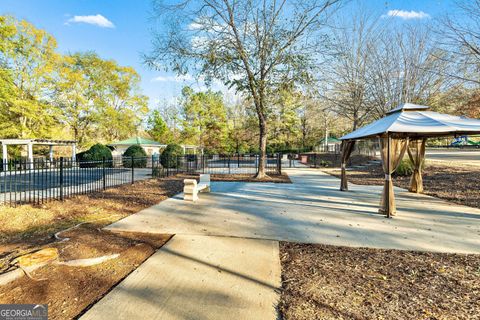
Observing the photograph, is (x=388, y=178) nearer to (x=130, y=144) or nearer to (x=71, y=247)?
(x=71, y=247)

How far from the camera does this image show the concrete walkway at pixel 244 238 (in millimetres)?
2258

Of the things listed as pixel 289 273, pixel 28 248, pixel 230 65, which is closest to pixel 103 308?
pixel 289 273

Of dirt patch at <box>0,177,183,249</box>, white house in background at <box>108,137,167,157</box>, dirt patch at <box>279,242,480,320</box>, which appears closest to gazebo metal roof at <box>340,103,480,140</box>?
dirt patch at <box>279,242,480,320</box>

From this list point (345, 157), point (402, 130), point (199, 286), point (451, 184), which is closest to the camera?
point (199, 286)

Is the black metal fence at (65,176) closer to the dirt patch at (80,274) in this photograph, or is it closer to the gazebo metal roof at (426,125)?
the dirt patch at (80,274)

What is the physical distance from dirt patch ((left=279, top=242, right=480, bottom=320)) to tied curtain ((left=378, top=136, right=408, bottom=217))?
2.14m

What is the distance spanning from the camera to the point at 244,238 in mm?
3959

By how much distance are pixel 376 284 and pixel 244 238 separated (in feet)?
6.41

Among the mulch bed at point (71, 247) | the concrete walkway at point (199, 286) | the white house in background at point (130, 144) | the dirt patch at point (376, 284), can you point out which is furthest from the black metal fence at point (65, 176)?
the dirt patch at point (376, 284)

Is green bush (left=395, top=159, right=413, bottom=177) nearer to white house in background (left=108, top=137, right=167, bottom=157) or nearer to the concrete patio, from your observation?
the concrete patio

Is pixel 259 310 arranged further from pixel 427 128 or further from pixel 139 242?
pixel 427 128

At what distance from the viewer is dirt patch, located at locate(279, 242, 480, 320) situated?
7.07 feet

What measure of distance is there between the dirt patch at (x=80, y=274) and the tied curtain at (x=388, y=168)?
15.6 feet

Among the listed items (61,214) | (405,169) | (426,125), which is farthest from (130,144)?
(426,125)
